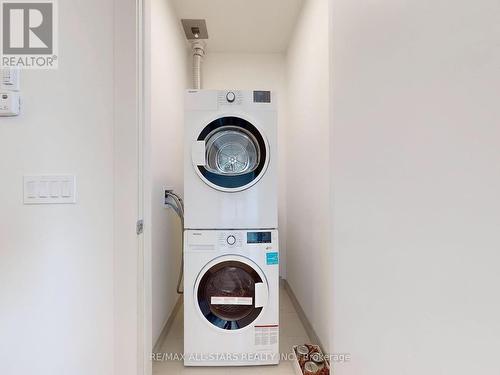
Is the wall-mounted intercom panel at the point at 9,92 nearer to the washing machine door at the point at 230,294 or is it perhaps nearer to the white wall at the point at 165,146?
the white wall at the point at 165,146

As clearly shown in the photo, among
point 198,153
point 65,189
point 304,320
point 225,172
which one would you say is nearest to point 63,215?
point 65,189

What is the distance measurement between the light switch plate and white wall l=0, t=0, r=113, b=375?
3cm

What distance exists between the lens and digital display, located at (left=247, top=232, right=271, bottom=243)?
1.84 meters

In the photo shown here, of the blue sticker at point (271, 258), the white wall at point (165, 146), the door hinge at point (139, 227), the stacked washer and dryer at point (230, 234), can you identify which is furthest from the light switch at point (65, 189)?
the blue sticker at point (271, 258)

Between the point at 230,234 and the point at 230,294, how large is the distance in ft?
1.24

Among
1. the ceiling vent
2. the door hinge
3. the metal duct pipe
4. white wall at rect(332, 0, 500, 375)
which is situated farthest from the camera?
the metal duct pipe

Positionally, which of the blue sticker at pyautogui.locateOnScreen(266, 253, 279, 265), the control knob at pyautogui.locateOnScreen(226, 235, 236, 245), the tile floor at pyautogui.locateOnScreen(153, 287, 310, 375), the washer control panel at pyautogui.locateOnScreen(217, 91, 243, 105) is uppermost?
the washer control panel at pyautogui.locateOnScreen(217, 91, 243, 105)

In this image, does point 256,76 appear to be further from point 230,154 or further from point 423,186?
point 423,186

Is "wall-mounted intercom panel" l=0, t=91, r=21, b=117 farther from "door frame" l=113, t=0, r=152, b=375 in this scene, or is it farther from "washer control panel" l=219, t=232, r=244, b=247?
"washer control panel" l=219, t=232, r=244, b=247

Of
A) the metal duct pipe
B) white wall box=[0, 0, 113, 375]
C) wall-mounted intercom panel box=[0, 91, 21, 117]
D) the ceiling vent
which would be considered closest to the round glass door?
white wall box=[0, 0, 113, 375]

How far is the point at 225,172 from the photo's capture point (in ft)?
6.32

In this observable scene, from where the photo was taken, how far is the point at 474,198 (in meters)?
0.50

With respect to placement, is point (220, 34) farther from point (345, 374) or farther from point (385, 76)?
point (345, 374)

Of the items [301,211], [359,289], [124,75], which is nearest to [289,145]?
[301,211]
